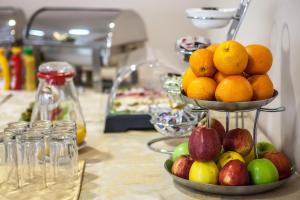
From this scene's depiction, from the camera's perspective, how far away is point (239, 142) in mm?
1247

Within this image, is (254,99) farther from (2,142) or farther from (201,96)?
(2,142)

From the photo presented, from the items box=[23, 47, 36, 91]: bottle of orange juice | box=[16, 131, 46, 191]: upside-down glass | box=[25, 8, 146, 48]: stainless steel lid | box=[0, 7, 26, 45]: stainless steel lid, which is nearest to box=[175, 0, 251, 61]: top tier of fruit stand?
box=[16, 131, 46, 191]: upside-down glass

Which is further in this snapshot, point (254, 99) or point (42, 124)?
point (42, 124)

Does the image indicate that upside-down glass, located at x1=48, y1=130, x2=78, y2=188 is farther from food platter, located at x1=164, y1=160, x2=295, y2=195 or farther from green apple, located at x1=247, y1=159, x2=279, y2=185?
green apple, located at x1=247, y1=159, x2=279, y2=185

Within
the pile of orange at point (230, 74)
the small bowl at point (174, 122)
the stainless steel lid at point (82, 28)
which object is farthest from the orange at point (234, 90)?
the stainless steel lid at point (82, 28)

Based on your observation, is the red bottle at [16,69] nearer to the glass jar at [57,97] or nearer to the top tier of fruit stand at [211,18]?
the glass jar at [57,97]

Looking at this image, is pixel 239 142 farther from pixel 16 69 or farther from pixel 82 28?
pixel 16 69

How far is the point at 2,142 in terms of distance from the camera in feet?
4.20

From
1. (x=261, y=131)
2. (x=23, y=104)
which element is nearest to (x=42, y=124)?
(x=261, y=131)

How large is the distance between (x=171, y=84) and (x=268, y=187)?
0.54 m

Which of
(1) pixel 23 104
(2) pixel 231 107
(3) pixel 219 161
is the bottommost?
(1) pixel 23 104

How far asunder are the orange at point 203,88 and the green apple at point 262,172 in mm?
169

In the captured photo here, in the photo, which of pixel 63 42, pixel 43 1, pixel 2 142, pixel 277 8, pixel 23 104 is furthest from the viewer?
pixel 43 1

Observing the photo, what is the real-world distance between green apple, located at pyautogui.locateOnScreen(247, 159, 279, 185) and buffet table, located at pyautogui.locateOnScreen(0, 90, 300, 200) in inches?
1.6
